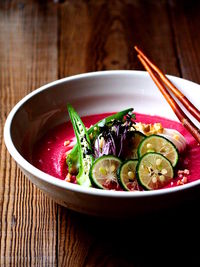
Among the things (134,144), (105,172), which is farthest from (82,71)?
(105,172)

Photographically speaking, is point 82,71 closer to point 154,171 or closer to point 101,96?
point 101,96

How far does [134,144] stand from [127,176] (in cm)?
18

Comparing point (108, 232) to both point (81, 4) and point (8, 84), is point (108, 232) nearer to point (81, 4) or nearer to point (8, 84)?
point (8, 84)

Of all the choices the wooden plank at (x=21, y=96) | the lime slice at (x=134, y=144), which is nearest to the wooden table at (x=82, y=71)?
the wooden plank at (x=21, y=96)

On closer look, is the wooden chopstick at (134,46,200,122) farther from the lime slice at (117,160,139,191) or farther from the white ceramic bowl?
the lime slice at (117,160,139,191)

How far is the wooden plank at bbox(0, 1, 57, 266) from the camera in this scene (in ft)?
5.26

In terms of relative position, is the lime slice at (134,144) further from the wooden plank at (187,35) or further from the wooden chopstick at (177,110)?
the wooden plank at (187,35)

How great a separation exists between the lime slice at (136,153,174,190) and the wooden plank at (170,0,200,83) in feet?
3.02

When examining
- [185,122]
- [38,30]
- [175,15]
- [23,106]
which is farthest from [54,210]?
[175,15]

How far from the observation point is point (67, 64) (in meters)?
2.64

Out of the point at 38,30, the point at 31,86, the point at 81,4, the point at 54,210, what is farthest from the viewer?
the point at 81,4

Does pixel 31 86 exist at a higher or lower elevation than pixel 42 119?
higher

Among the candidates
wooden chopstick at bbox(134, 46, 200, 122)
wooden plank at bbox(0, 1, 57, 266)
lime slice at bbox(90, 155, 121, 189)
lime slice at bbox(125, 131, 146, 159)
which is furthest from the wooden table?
wooden chopstick at bbox(134, 46, 200, 122)

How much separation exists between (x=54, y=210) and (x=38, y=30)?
1415mm
